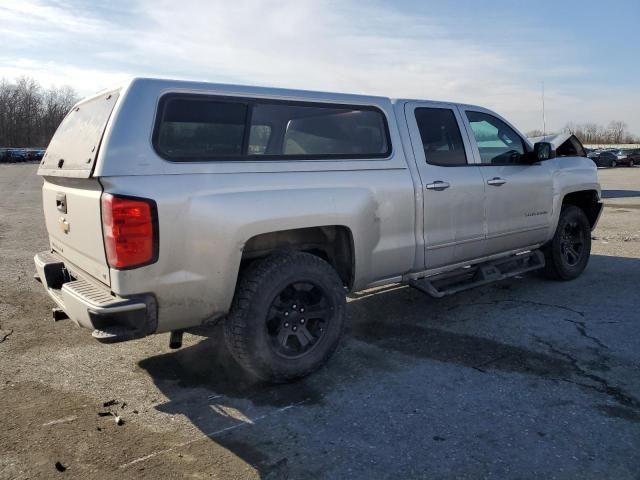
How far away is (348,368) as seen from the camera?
13.4 feet

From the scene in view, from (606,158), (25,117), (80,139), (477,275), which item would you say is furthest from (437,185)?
(25,117)

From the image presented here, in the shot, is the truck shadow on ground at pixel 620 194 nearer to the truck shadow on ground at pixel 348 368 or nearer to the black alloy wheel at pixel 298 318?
the truck shadow on ground at pixel 348 368

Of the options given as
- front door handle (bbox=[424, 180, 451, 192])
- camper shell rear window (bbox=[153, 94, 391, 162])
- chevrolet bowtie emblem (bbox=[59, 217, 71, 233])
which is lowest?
chevrolet bowtie emblem (bbox=[59, 217, 71, 233])

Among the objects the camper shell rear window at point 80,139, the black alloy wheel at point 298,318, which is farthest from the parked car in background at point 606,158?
the camper shell rear window at point 80,139

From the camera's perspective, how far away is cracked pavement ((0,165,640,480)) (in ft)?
A: 9.32

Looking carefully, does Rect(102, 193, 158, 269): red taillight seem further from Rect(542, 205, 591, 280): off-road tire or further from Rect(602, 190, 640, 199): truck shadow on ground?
Rect(602, 190, 640, 199): truck shadow on ground

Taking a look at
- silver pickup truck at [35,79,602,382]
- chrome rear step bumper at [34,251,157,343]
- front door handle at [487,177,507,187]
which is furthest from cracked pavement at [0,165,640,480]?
front door handle at [487,177,507,187]

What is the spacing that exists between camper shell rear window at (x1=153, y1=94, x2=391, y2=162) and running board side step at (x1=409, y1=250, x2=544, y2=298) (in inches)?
49.8

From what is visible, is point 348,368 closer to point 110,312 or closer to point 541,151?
point 110,312

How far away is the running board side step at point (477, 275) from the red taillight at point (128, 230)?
2.41m

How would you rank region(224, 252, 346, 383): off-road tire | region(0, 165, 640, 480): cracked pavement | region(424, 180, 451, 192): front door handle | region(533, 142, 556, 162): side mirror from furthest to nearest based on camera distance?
region(533, 142, 556, 162): side mirror, region(424, 180, 451, 192): front door handle, region(224, 252, 346, 383): off-road tire, region(0, 165, 640, 480): cracked pavement

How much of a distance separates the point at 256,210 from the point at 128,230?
0.80 metres

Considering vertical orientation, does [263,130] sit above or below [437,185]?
above

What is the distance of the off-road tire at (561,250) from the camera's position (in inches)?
246
